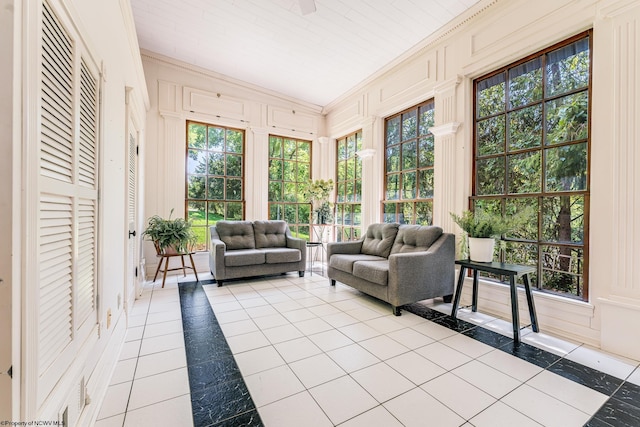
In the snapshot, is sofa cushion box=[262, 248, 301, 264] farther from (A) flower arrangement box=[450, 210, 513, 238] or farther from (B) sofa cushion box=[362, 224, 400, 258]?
(A) flower arrangement box=[450, 210, 513, 238]

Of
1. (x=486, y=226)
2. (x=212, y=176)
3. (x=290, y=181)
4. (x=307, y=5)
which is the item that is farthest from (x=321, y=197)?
(x=307, y=5)

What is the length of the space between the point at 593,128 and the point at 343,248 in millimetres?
2786

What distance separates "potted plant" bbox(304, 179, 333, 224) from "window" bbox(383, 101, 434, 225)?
1196 mm

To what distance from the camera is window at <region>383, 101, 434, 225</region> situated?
3738 millimetres

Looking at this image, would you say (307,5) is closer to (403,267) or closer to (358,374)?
(403,267)

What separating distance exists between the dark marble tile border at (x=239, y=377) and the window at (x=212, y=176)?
2434mm

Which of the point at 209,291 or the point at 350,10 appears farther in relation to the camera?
the point at 209,291

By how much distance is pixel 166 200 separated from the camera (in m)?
4.50

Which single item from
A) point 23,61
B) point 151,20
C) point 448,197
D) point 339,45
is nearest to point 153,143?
point 151,20

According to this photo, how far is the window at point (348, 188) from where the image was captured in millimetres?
5113

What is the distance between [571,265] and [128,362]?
3623 mm

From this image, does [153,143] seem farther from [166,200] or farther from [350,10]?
[350,10]

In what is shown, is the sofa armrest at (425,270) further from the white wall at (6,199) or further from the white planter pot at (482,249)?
the white wall at (6,199)

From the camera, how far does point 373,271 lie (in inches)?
Result: 118
